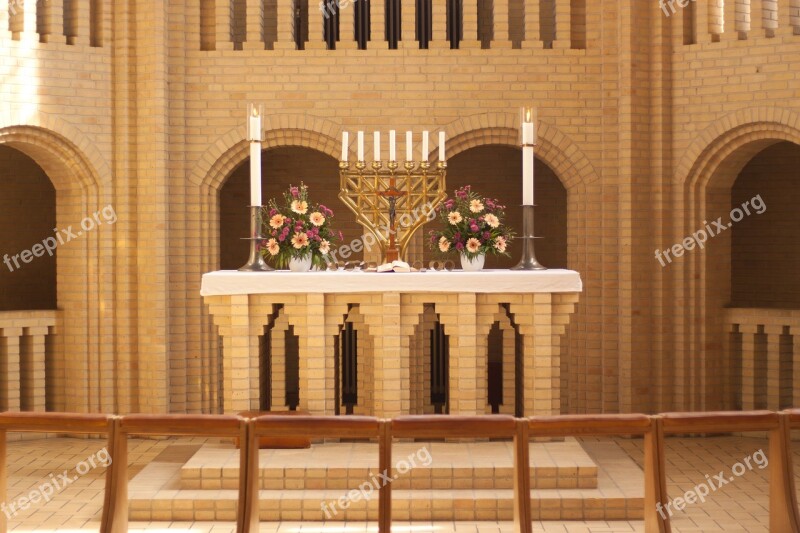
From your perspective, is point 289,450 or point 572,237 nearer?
point 289,450

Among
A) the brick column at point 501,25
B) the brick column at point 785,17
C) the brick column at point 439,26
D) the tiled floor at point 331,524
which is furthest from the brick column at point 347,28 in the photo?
the tiled floor at point 331,524

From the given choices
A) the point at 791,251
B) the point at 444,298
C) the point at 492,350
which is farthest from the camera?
the point at 492,350

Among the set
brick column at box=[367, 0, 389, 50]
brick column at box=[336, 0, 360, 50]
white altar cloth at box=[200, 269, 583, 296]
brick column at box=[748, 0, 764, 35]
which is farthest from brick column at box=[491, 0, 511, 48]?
white altar cloth at box=[200, 269, 583, 296]

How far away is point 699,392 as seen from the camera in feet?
39.5

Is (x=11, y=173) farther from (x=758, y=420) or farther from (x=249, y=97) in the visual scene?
(x=758, y=420)

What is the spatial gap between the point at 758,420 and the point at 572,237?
6411 mm

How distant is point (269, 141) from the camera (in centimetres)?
1248

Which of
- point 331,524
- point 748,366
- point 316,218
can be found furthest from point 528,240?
point 748,366

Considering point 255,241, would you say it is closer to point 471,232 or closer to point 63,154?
point 471,232

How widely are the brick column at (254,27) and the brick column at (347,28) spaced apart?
0.96 metres

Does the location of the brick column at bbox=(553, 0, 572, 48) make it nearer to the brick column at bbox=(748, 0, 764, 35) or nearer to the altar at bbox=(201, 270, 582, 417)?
the brick column at bbox=(748, 0, 764, 35)

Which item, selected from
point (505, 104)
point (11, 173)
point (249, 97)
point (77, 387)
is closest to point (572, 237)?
point (505, 104)

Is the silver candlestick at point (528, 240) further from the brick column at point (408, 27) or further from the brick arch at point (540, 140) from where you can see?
the brick column at point (408, 27)

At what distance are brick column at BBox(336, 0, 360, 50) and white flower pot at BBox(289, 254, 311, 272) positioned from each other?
3.70m
